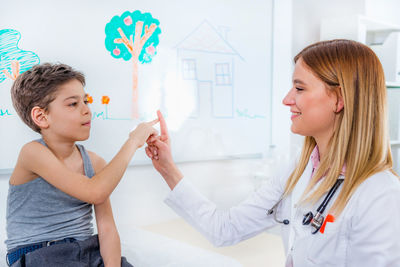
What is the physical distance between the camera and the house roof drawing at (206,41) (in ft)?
6.74

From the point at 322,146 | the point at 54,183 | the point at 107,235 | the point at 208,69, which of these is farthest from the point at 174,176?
the point at 208,69

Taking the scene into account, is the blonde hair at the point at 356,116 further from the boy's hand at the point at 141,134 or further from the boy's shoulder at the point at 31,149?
the boy's shoulder at the point at 31,149

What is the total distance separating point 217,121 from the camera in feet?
7.26

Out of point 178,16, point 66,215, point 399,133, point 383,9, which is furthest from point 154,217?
point 383,9

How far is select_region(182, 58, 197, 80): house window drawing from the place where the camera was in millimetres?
2049

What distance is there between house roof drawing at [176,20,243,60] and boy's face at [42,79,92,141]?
33.3 inches

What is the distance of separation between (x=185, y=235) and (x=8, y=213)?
35.7 inches

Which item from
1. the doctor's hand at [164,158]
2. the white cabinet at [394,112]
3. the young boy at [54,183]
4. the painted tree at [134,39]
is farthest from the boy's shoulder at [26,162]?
the white cabinet at [394,112]

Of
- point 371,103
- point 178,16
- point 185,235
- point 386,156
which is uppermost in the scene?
point 178,16

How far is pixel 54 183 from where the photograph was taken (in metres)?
1.20

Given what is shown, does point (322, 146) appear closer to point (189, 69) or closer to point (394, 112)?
point (189, 69)

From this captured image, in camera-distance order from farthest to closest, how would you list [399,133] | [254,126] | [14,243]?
[399,133] → [254,126] → [14,243]

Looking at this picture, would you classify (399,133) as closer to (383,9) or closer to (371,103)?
(383,9)

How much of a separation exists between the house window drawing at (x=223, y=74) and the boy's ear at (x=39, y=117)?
44.6 inches
